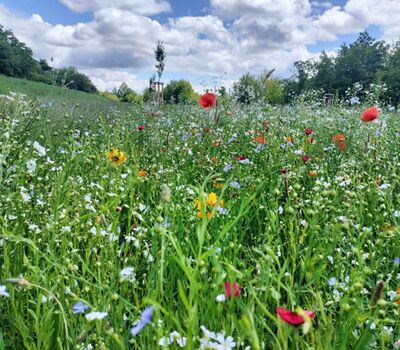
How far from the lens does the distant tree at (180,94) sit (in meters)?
11.9

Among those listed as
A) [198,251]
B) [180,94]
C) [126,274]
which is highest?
[180,94]

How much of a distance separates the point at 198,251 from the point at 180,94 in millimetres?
15440

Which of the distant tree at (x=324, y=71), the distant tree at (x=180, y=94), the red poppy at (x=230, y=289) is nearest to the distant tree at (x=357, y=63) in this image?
the distant tree at (x=324, y=71)

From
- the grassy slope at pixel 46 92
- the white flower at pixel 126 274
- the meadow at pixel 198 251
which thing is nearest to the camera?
the meadow at pixel 198 251

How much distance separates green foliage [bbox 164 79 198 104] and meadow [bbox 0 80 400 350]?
720 centimetres

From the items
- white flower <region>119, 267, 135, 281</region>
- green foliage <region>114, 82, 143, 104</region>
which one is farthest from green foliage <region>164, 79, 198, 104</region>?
white flower <region>119, 267, 135, 281</region>

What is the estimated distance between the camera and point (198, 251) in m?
1.37

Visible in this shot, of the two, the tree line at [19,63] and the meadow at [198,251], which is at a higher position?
the tree line at [19,63]

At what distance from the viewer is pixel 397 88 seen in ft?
142

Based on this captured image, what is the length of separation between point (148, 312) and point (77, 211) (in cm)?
145

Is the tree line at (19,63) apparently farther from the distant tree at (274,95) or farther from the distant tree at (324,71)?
the distant tree at (324,71)

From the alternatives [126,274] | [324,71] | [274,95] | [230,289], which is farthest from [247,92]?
[324,71]

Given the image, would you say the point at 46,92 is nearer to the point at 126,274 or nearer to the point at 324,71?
the point at 126,274

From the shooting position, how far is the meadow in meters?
1.14
